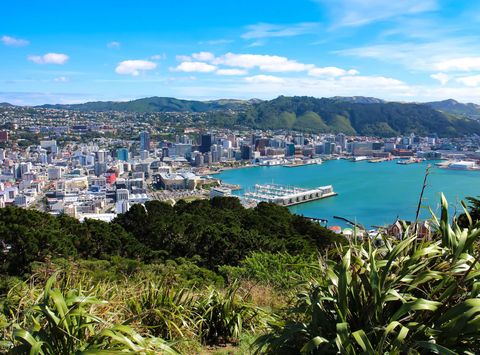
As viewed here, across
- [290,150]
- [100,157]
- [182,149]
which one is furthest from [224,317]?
[182,149]

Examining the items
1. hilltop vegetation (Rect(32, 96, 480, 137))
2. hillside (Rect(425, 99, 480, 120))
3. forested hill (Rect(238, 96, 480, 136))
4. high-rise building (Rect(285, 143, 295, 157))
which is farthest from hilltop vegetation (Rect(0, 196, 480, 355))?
hillside (Rect(425, 99, 480, 120))

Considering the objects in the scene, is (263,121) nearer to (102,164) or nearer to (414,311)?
(102,164)

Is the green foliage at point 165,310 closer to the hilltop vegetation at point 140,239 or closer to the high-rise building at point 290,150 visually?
the hilltop vegetation at point 140,239

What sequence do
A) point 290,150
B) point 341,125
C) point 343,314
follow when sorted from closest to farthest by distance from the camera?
1. point 343,314
2. point 290,150
3. point 341,125

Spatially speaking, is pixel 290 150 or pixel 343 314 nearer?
pixel 343 314

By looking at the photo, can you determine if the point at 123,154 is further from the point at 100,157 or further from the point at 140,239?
the point at 140,239

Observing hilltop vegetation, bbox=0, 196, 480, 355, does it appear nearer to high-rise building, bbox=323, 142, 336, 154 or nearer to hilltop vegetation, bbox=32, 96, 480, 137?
high-rise building, bbox=323, 142, 336, 154
